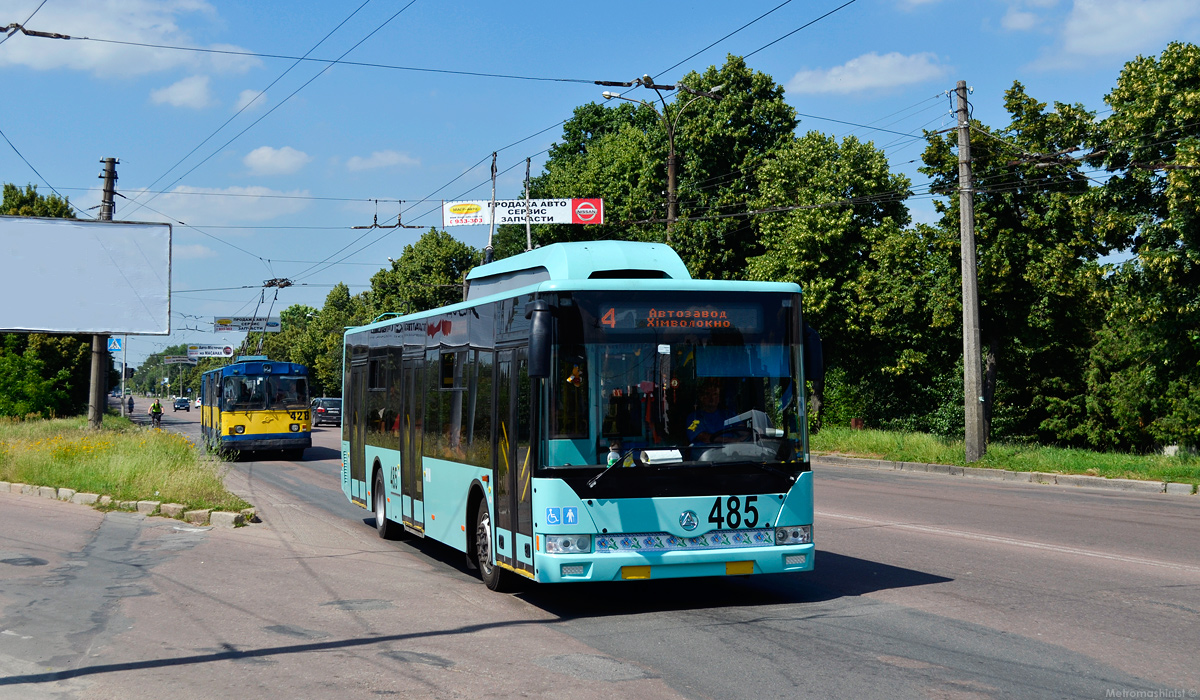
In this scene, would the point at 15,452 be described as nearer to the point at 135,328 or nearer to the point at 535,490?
the point at 135,328

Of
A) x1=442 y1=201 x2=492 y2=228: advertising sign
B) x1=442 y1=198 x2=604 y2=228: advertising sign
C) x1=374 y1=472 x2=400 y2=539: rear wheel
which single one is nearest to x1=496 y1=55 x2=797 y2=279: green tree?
x1=442 y1=198 x2=604 y2=228: advertising sign

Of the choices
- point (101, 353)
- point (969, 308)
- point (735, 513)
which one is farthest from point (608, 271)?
point (101, 353)

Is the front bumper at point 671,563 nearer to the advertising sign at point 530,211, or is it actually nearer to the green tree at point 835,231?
the green tree at point 835,231

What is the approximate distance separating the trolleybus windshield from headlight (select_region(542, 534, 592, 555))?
2.08 feet

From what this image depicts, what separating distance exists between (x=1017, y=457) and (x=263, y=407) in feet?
69.3

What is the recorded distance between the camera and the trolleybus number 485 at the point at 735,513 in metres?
8.70

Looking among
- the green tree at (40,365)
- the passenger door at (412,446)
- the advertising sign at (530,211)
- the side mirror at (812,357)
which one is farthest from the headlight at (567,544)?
the green tree at (40,365)

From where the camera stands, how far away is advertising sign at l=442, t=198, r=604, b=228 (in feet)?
158

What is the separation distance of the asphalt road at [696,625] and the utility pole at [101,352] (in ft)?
57.3

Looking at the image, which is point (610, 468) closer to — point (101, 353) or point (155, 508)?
point (155, 508)

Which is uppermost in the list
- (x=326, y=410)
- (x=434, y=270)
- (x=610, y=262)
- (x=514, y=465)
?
(x=434, y=270)

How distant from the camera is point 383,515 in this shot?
14172mm

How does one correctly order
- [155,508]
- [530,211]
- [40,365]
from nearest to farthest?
[155,508]
[40,365]
[530,211]

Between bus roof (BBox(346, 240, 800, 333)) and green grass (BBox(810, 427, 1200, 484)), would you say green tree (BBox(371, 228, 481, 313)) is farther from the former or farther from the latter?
bus roof (BBox(346, 240, 800, 333))
